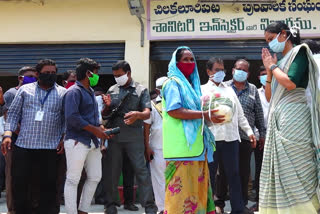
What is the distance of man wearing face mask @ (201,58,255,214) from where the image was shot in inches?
184

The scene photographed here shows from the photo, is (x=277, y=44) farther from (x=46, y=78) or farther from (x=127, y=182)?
(x=127, y=182)

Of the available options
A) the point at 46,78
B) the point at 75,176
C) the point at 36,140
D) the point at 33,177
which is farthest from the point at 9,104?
the point at 75,176

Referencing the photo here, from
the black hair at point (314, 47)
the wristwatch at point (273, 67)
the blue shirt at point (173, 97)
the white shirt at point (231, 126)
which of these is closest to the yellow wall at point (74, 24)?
the white shirt at point (231, 126)

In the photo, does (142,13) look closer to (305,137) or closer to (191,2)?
(191,2)

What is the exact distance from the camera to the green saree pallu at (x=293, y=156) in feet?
9.87

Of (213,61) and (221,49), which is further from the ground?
(221,49)

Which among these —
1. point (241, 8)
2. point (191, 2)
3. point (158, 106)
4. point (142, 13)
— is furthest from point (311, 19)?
point (158, 106)

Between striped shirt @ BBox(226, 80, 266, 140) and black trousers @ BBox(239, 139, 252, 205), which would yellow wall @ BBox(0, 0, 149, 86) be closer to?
striped shirt @ BBox(226, 80, 266, 140)

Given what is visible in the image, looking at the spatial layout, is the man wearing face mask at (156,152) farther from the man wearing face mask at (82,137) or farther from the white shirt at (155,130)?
the man wearing face mask at (82,137)

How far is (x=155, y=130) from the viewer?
5.31 m

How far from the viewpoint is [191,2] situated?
7.85m

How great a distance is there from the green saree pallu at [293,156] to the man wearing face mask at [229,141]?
4.64 ft

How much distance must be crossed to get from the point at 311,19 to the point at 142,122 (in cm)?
425

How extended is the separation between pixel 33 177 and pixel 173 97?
2044mm
